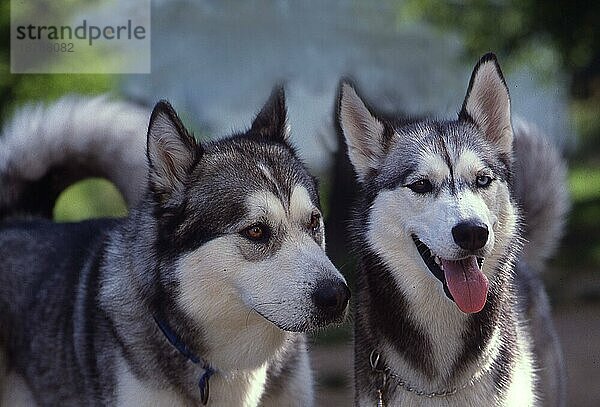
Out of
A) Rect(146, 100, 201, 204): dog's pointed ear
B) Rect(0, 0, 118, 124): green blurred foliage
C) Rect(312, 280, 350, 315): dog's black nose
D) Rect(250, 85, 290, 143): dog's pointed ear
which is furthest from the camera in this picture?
Rect(0, 0, 118, 124): green blurred foliage

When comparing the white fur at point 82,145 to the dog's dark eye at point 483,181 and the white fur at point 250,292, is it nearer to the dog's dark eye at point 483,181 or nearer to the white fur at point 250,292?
the white fur at point 250,292

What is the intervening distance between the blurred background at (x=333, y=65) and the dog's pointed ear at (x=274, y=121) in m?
0.87

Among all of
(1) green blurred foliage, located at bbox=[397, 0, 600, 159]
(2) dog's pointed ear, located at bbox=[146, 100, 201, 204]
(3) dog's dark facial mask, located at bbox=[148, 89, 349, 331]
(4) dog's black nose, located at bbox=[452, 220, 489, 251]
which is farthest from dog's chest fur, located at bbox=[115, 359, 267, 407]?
(1) green blurred foliage, located at bbox=[397, 0, 600, 159]

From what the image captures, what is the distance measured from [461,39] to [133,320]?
2035 mm

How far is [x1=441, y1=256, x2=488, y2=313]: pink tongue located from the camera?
2.52m

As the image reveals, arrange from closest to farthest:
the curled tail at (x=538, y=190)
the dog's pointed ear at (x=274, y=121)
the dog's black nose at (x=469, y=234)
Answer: the dog's black nose at (x=469, y=234) → the dog's pointed ear at (x=274, y=121) → the curled tail at (x=538, y=190)

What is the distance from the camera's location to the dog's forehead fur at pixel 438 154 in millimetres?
2572

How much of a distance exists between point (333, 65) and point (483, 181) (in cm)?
156

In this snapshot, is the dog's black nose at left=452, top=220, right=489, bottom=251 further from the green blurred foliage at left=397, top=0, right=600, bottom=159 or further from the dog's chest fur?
the green blurred foliage at left=397, top=0, right=600, bottom=159

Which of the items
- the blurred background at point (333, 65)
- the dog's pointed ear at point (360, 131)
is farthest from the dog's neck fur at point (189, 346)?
the blurred background at point (333, 65)

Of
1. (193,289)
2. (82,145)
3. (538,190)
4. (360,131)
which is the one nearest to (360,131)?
(360,131)

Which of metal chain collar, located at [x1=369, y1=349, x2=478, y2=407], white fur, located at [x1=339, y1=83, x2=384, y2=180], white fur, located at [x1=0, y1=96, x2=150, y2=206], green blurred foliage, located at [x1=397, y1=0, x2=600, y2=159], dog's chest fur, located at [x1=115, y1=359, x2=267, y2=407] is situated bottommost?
dog's chest fur, located at [x1=115, y1=359, x2=267, y2=407]

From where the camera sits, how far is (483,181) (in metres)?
2.58

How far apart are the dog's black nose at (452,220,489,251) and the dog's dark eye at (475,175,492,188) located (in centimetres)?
22
